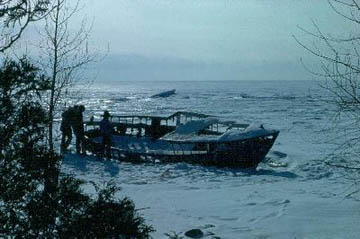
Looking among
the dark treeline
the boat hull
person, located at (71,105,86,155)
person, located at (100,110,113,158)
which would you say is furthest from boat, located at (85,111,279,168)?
the dark treeline

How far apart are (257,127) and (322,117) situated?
27.0 meters

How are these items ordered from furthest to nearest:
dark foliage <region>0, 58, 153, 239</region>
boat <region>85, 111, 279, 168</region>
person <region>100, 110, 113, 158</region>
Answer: person <region>100, 110, 113, 158</region>
boat <region>85, 111, 279, 168</region>
dark foliage <region>0, 58, 153, 239</region>

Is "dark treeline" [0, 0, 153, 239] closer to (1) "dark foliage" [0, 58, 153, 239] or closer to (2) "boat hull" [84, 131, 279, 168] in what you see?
(1) "dark foliage" [0, 58, 153, 239]

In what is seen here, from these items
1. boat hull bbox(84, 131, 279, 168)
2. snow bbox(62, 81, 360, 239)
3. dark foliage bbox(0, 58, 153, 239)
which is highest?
dark foliage bbox(0, 58, 153, 239)

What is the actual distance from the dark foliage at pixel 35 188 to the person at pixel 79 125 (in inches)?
536

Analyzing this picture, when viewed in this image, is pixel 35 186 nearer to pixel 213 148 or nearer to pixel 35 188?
pixel 35 188

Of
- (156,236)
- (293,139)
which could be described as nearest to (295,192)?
(156,236)

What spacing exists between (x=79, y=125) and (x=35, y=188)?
14.6 m

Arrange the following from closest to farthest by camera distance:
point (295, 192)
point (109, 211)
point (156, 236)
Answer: point (109, 211), point (156, 236), point (295, 192)

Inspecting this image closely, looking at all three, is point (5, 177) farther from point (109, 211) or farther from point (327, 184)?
point (327, 184)

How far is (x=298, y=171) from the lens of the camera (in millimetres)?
16562

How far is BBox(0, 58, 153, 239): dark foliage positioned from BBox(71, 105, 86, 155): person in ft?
44.7

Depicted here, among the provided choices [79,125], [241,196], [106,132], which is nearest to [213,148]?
[106,132]

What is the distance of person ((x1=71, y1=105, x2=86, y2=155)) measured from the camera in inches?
706
